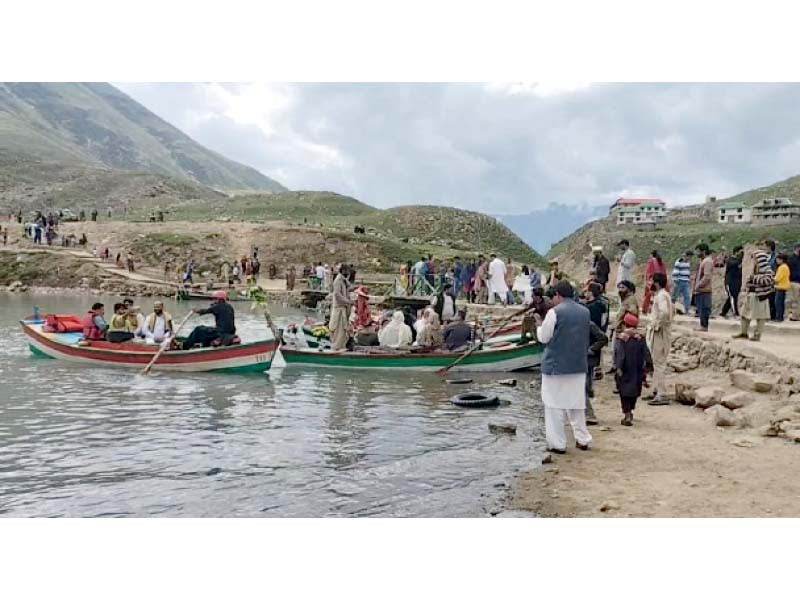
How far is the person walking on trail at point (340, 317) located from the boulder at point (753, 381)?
8.85 metres

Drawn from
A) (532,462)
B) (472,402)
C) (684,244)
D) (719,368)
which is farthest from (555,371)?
(684,244)

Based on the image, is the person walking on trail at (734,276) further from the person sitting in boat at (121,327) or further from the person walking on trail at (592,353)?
the person sitting in boat at (121,327)

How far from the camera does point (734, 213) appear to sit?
58688mm

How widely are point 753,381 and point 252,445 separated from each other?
820 centimetres

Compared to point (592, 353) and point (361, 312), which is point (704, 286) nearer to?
point (592, 353)

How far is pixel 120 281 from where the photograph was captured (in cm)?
4325

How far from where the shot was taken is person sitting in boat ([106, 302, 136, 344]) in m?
17.5

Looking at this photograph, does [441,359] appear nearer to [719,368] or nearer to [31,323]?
[719,368]

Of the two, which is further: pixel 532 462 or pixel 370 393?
pixel 370 393

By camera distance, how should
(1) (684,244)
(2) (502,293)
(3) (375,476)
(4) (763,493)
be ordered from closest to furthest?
(4) (763,493), (3) (375,476), (2) (502,293), (1) (684,244)

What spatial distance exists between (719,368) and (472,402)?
4.85m

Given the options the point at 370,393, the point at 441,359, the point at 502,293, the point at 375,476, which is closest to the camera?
the point at 375,476

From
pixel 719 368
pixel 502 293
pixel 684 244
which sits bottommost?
pixel 719 368

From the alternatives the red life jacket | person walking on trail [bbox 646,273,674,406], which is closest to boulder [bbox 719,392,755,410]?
person walking on trail [bbox 646,273,674,406]
